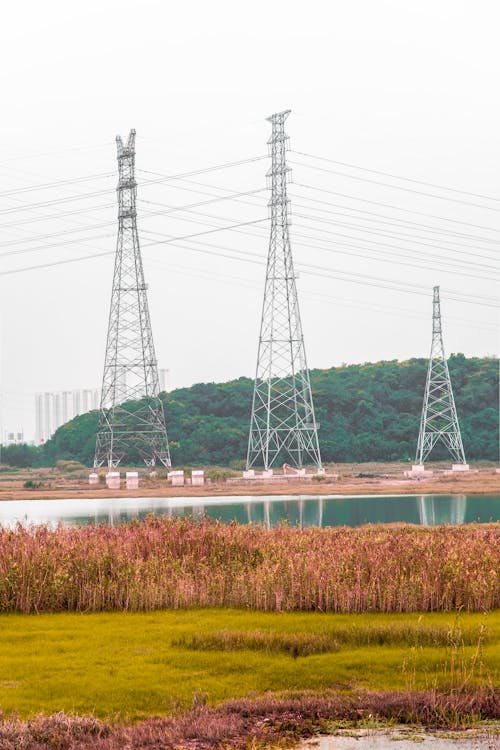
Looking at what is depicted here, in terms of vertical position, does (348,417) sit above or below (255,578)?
above

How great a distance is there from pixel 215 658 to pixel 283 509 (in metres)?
44.7

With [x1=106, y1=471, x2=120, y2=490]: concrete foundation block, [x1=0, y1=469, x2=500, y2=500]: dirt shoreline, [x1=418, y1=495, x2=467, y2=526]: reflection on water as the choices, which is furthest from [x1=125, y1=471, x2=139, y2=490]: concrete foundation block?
[x1=418, y1=495, x2=467, y2=526]: reflection on water

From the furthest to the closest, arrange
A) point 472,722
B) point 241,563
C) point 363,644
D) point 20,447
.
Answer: point 20,447
point 241,563
point 363,644
point 472,722

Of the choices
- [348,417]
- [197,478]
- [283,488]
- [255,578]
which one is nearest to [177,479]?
[197,478]

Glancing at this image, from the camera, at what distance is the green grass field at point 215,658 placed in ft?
37.8

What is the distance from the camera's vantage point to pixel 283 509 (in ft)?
189

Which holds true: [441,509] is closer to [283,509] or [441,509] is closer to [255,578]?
[283,509]

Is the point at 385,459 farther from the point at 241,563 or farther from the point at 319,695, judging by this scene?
the point at 319,695

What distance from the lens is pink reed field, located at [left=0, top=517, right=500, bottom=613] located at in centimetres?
1641

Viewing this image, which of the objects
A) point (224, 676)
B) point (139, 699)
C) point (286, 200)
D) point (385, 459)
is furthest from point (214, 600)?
point (385, 459)

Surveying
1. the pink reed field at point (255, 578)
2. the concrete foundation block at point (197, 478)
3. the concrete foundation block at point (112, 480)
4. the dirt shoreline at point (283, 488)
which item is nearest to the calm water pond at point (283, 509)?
the dirt shoreline at point (283, 488)

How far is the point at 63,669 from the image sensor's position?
40.8 feet

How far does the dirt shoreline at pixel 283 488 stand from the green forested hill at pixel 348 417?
27.5m

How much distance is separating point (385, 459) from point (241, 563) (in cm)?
9929
